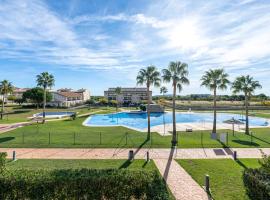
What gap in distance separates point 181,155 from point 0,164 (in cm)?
1366

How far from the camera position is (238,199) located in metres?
9.71

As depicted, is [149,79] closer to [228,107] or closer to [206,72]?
[206,72]

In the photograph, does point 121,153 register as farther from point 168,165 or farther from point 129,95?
point 129,95

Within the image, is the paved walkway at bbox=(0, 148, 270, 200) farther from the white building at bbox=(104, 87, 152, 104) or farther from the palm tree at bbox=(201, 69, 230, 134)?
the white building at bbox=(104, 87, 152, 104)

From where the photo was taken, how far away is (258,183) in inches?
299

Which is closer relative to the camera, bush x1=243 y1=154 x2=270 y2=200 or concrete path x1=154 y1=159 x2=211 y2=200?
bush x1=243 y1=154 x2=270 y2=200

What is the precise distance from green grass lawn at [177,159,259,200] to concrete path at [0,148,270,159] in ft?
5.59

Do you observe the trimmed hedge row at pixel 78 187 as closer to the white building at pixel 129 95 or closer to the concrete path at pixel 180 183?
the concrete path at pixel 180 183

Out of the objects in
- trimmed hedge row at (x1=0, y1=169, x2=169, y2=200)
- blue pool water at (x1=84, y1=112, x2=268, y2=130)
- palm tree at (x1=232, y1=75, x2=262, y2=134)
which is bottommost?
blue pool water at (x1=84, y1=112, x2=268, y2=130)

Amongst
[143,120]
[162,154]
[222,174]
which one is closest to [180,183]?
[222,174]

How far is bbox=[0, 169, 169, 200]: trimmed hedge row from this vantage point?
8086 millimetres

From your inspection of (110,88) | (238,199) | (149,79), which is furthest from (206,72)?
(110,88)

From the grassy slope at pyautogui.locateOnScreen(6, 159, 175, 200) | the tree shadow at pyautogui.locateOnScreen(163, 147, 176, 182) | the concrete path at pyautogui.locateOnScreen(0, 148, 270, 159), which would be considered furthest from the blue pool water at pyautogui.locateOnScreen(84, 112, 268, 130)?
the grassy slope at pyautogui.locateOnScreen(6, 159, 175, 200)

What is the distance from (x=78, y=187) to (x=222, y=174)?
945cm
